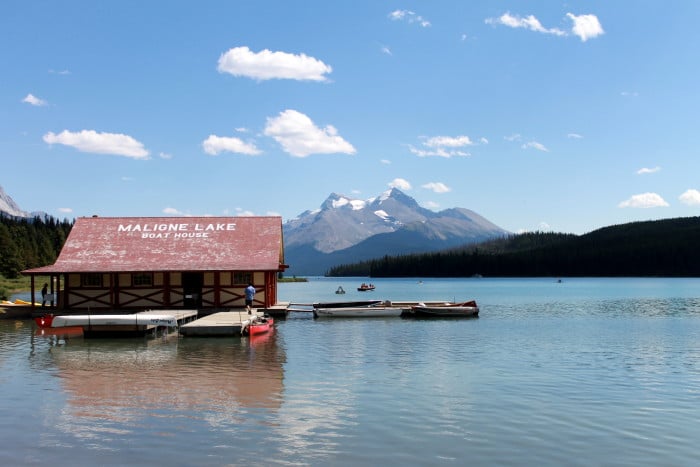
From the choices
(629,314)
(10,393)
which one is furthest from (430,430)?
→ (629,314)

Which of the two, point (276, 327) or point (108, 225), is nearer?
point (276, 327)

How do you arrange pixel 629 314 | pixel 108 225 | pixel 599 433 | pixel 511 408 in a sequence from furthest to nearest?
pixel 629 314
pixel 108 225
pixel 511 408
pixel 599 433

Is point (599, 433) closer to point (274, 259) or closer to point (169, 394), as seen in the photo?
point (169, 394)

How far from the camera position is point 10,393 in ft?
69.0

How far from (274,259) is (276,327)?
22.2 feet

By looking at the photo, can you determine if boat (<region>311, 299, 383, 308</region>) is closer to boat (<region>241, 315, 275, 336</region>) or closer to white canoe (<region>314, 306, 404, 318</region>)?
white canoe (<region>314, 306, 404, 318</region>)

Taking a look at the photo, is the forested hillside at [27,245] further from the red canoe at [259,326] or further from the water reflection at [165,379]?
the water reflection at [165,379]

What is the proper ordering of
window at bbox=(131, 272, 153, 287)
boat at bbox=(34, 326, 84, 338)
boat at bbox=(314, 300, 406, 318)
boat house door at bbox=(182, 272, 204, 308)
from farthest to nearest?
boat at bbox=(314, 300, 406, 318), boat house door at bbox=(182, 272, 204, 308), window at bbox=(131, 272, 153, 287), boat at bbox=(34, 326, 84, 338)

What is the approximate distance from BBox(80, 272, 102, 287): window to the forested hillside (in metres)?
90.5

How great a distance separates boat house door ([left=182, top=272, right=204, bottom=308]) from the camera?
5003 cm


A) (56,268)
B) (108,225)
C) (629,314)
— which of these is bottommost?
(629,314)

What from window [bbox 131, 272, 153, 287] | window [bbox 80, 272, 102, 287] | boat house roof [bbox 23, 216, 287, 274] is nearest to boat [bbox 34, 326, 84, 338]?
boat house roof [bbox 23, 216, 287, 274]

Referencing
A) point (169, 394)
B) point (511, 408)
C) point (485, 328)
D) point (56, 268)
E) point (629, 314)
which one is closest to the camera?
point (511, 408)

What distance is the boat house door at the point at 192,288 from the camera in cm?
5003
